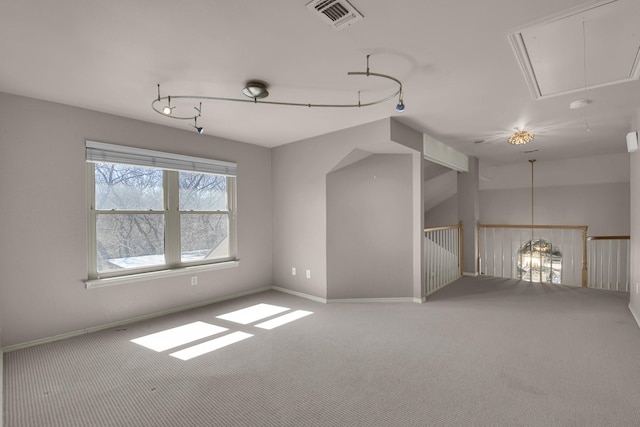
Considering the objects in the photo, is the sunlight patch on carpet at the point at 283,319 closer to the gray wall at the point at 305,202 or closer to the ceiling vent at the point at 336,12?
the gray wall at the point at 305,202

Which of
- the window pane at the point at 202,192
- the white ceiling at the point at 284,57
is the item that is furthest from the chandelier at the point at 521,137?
the window pane at the point at 202,192

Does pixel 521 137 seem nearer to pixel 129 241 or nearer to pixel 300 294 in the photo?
pixel 300 294

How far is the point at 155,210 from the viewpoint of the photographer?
365 centimetres

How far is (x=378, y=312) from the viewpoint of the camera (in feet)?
12.2

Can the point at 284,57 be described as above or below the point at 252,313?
above

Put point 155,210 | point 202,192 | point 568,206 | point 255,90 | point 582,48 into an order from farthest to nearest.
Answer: point 568,206 < point 202,192 < point 155,210 < point 255,90 < point 582,48

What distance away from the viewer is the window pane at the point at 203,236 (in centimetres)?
395

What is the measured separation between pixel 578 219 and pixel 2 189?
9.47 meters

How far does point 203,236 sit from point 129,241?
2.97 feet

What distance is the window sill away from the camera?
10.3 feet

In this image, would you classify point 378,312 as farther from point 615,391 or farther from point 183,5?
point 183,5

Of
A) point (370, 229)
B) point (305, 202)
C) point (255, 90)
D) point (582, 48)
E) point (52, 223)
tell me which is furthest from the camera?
point (305, 202)

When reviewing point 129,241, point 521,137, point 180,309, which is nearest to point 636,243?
point 521,137

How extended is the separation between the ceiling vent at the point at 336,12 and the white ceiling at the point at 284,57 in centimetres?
4
